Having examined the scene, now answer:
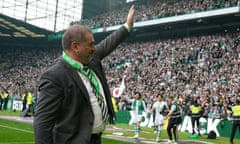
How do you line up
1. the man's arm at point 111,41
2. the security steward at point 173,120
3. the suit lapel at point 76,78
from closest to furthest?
the suit lapel at point 76,78, the man's arm at point 111,41, the security steward at point 173,120

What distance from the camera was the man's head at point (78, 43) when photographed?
322 centimetres

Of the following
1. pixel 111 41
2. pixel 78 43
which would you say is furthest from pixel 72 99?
pixel 111 41

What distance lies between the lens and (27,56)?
177 feet

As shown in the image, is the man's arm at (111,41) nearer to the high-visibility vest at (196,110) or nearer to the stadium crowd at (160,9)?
the high-visibility vest at (196,110)

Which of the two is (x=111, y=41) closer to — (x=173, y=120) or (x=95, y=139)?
(x=95, y=139)

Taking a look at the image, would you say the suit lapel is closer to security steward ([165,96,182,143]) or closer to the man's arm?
the man's arm

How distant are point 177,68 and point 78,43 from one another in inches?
1127

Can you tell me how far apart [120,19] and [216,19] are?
501 inches

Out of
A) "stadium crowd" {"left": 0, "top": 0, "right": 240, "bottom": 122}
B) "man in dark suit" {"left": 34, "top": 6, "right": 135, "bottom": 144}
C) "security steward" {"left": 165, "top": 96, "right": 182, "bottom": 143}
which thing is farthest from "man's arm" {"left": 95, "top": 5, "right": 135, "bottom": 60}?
"stadium crowd" {"left": 0, "top": 0, "right": 240, "bottom": 122}

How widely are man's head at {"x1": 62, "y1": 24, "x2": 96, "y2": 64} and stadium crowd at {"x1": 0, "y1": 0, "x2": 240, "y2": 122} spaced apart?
57.3 ft

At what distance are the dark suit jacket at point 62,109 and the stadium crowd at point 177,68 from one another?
17557 millimetres

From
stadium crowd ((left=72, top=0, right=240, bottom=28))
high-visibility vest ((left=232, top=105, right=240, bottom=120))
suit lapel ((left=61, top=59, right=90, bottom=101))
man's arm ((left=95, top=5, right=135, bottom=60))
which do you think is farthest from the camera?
stadium crowd ((left=72, top=0, right=240, bottom=28))

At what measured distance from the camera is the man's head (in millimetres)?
3222

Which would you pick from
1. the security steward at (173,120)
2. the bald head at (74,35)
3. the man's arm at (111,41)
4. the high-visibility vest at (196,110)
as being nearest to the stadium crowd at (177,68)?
the high-visibility vest at (196,110)
